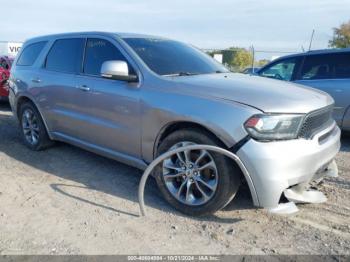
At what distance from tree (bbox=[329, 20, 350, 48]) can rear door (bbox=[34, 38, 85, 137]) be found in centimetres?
4158

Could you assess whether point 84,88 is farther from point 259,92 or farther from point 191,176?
point 259,92

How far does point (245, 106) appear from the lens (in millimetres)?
3395

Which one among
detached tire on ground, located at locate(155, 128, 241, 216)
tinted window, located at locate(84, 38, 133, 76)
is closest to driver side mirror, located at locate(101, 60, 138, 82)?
tinted window, located at locate(84, 38, 133, 76)

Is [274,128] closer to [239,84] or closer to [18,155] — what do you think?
[239,84]

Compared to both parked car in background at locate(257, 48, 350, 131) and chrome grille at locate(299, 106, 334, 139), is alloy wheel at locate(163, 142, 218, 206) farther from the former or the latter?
parked car in background at locate(257, 48, 350, 131)

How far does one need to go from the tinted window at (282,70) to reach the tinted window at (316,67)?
23 cm

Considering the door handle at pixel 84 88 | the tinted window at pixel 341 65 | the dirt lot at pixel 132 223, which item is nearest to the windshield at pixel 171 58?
the door handle at pixel 84 88

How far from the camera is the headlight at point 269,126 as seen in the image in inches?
130

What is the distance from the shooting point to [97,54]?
4.88 meters

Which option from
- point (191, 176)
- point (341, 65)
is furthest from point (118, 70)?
point (341, 65)

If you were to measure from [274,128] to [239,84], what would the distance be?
2.54 ft

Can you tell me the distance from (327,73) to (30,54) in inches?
204

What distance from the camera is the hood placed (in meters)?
3.42

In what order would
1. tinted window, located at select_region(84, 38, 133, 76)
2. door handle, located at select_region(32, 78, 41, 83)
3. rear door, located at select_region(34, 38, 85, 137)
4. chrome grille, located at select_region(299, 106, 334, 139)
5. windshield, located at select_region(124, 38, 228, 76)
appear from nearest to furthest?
chrome grille, located at select_region(299, 106, 334, 139) < windshield, located at select_region(124, 38, 228, 76) < tinted window, located at select_region(84, 38, 133, 76) < rear door, located at select_region(34, 38, 85, 137) < door handle, located at select_region(32, 78, 41, 83)
